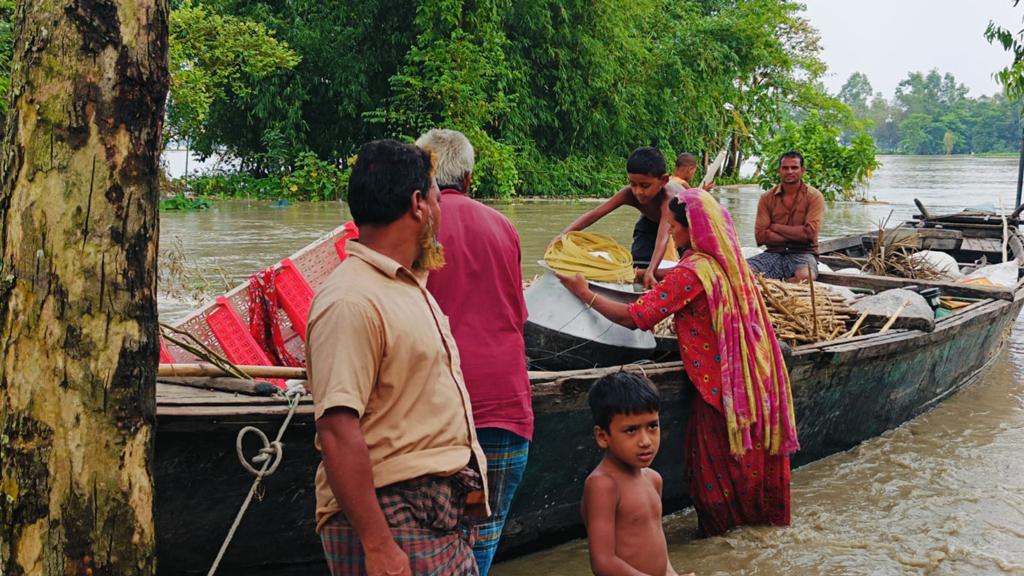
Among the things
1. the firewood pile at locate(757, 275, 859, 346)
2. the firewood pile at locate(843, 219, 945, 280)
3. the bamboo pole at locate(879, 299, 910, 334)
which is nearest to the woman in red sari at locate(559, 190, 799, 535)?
the firewood pile at locate(757, 275, 859, 346)

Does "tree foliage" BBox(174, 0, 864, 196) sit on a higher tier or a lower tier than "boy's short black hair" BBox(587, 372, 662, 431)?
higher

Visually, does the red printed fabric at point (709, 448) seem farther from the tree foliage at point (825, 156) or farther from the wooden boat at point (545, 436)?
the tree foliage at point (825, 156)

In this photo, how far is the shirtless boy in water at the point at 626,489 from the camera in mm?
2842

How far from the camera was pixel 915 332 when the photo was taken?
5.11m

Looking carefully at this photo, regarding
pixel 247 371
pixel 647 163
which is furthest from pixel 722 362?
pixel 247 371

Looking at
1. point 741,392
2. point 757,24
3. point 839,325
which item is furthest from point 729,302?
point 757,24

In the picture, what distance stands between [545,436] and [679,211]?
1012mm

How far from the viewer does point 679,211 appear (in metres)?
3.58

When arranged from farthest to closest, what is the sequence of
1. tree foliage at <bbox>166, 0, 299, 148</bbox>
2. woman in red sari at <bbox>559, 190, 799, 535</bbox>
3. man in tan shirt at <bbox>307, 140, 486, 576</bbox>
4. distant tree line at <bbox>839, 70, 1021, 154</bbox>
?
distant tree line at <bbox>839, 70, 1021, 154</bbox> → tree foliage at <bbox>166, 0, 299, 148</bbox> → woman in red sari at <bbox>559, 190, 799, 535</bbox> → man in tan shirt at <bbox>307, 140, 486, 576</bbox>

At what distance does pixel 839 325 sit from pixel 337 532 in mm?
3881

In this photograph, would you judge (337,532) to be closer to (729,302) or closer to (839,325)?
(729,302)

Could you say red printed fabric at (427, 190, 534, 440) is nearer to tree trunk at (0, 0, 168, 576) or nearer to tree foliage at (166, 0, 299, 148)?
tree trunk at (0, 0, 168, 576)

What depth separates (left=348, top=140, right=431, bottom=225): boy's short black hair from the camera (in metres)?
1.79

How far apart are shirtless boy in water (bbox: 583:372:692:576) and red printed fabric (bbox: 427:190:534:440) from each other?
16.8 inches
